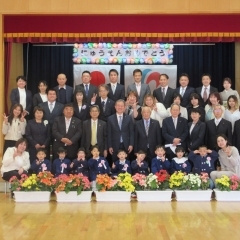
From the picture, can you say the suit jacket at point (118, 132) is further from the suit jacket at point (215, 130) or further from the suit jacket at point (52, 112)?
the suit jacket at point (215, 130)

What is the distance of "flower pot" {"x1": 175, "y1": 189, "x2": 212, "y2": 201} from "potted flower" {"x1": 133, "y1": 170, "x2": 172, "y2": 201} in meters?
0.13

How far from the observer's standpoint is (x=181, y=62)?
9.54m

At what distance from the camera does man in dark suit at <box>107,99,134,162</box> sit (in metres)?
6.94

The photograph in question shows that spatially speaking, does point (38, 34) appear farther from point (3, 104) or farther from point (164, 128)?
point (164, 128)

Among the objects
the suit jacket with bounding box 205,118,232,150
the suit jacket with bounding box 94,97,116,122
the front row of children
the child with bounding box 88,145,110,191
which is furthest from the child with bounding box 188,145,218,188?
the suit jacket with bounding box 94,97,116,122

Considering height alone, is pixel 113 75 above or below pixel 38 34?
below

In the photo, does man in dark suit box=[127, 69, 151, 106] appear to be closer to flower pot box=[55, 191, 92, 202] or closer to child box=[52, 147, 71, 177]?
child box=[52, 147, 71, 177]

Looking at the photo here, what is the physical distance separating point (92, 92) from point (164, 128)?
48.6 inches

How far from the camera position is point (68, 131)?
6965mm

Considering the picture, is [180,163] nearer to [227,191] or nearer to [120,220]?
[227,191]

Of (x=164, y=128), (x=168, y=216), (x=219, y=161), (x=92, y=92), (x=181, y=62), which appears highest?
(x=181, y=62)

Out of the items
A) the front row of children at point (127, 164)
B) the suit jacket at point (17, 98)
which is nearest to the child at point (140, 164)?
the front row of children at point (127, 164)

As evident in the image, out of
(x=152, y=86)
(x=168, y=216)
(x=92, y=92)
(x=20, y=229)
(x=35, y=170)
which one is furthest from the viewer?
(x=152, y=86)

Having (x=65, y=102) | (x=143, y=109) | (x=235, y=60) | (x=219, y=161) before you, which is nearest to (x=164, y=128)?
(x=143, y=109)
